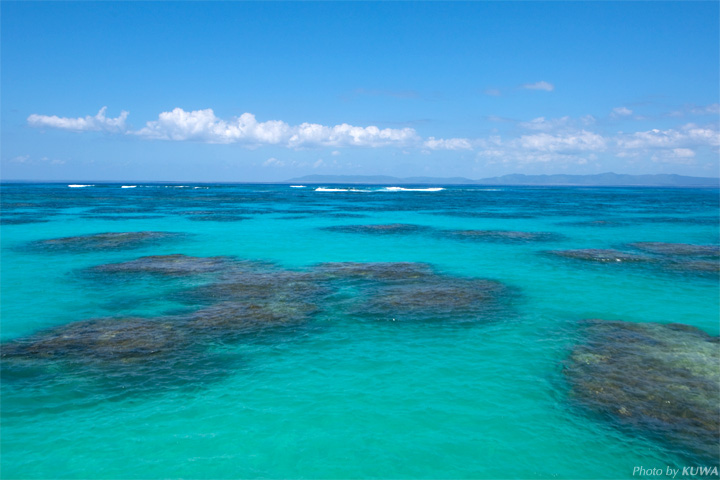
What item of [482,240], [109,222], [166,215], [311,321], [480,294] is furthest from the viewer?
[166,215]

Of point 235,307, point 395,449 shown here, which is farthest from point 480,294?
point 395,449

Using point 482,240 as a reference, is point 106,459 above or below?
below

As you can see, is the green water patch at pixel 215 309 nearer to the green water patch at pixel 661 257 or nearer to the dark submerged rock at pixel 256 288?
the dark submerged rock at pixel 256 288

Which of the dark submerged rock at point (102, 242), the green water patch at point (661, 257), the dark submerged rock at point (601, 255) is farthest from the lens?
the dark submerged rock at point (102, 242)

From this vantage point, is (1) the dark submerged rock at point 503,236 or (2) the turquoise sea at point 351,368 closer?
(2) the turquoise sea at point 351,368

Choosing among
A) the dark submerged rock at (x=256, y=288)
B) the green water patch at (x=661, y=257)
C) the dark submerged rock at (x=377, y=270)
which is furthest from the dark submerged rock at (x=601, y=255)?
the dark submerged rock at (x=256, y=288)

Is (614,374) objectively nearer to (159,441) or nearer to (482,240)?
(159,441)
